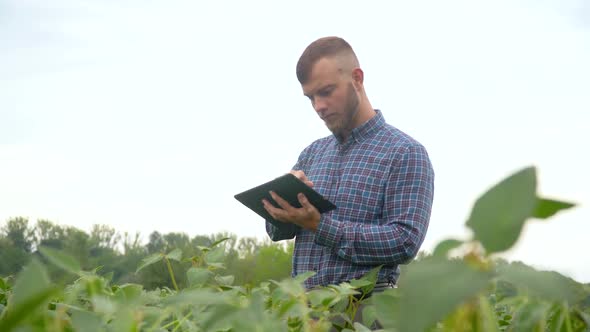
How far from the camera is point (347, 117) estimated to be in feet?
8.04

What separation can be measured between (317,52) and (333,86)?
16cm

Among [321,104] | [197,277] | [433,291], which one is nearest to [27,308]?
[433,291]

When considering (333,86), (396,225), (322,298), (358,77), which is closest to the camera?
(322,298)

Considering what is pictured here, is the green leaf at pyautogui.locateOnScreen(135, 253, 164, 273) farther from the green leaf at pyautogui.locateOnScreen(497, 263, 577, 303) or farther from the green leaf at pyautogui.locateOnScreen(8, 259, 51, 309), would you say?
the green leaf at pyautogui.locateOnScreen(497, 263, 577, 303)

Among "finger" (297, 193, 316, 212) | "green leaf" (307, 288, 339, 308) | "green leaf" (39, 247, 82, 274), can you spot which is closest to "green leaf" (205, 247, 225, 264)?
"green leaf" (307, 288, 339, 308)

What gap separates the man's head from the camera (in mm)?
2416

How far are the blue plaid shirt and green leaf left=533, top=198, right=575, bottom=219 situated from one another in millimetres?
1772

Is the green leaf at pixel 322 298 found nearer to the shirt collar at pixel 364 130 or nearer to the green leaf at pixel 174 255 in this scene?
the green leaf at pixel 174 255

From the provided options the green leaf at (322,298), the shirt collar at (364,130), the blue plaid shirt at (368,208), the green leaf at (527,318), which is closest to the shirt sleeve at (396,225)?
the blue plaid shirt at (368,208)

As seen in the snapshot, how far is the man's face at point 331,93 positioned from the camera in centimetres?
241

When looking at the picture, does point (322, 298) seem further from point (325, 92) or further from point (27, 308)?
point (325, 92)

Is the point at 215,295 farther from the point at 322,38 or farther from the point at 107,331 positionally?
the point at 322,38

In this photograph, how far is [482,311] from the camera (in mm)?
292

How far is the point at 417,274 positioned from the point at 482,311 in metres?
0.07
